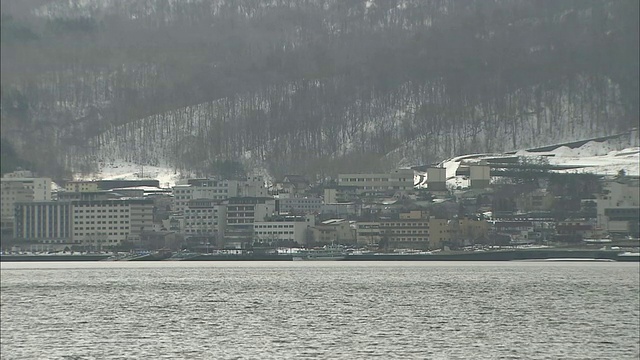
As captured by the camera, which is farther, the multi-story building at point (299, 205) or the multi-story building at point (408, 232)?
the multi-story building at point (299, 205)

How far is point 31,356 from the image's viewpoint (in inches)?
1533

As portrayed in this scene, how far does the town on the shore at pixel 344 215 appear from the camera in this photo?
120 metres

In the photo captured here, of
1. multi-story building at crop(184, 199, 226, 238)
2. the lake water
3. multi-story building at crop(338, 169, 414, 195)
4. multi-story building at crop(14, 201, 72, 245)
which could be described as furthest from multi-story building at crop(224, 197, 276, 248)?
the lake water

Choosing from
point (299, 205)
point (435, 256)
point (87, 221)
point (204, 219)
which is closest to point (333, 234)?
point (435, 256)

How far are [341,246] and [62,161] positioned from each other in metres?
60.3

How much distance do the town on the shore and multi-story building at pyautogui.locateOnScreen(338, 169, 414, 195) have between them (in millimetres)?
646

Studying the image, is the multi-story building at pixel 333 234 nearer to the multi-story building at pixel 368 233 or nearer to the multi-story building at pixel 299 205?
the multi-story building at pixel 368 233

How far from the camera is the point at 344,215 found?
140000 mm

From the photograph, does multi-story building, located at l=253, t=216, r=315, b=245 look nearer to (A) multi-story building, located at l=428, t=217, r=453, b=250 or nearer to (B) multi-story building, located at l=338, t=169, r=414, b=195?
(A) multi-story building, located at l=428, t=217, r=453, b=250

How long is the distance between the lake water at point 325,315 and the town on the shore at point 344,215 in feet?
98.5

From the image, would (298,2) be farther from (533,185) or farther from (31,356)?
(31,356)

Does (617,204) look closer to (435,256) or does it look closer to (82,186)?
(435,256)

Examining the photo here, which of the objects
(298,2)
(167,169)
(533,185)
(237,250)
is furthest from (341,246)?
(298,2)

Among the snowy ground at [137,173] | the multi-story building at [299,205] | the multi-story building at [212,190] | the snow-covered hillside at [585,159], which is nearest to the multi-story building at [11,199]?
the snowy ground at [137,173]
